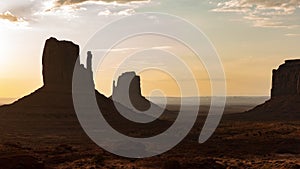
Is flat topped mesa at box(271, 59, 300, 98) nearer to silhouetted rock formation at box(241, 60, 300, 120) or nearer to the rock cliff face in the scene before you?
silhouetted rock formation at box(241, 60, 300, 120)

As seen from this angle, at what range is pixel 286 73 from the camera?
11519cm

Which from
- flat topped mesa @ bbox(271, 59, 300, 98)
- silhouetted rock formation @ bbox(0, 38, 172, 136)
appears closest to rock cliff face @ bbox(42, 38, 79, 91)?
silhouetted rock formation @ bbox(0, 38, 172, 136)

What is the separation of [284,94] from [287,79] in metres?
4.11

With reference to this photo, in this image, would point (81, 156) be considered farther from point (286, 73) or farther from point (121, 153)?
point (286, 73)

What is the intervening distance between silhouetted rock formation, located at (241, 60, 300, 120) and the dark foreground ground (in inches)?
1384

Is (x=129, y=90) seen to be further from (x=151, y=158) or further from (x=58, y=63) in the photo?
(x=151, y=158)

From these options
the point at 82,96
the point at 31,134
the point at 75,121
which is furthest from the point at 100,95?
the point at 31,134

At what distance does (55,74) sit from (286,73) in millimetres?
61293

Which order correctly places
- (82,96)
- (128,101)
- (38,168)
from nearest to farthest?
(38,168) < (82,96) < (128,101)

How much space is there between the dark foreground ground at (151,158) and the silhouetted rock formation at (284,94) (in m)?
35.2

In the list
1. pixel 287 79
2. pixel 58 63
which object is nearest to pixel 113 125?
pixel 58 63

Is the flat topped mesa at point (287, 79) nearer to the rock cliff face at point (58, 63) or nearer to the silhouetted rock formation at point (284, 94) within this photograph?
the silhouetted rock formation at point (284, 94)

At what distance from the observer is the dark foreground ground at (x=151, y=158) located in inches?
1339

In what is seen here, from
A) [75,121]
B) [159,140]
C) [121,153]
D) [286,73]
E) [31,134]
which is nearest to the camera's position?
[121,153]
